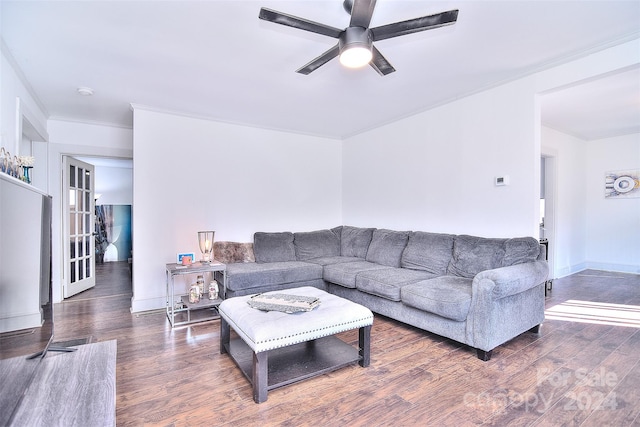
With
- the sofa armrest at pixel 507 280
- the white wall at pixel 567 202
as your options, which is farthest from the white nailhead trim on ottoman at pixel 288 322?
the white wall at pixel 567 202

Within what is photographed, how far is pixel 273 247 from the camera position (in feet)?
14.1

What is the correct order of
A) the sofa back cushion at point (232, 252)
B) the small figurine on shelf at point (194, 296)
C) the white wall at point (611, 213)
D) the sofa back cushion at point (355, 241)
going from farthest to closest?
the white wall at point (611, 213)
the sofa back cushion at point (355, 241)
the sofa back cushion at point (232, 252)
the small figurine on shelf at point (194, 296)

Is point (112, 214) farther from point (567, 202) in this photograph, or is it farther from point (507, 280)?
point (567, 202)

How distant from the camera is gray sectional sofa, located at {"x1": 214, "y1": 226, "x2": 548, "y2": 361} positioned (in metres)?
2.48

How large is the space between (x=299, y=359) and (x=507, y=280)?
67.7 inches

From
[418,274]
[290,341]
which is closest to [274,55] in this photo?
[290,341]

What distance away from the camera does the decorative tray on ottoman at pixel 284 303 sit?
7.34 feet

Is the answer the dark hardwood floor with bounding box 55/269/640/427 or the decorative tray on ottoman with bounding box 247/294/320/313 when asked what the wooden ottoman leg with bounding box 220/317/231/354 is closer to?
the dark hardwood floor with bounding box 55/269/640/427

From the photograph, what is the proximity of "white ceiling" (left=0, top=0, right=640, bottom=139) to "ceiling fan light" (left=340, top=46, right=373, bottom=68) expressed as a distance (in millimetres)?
334

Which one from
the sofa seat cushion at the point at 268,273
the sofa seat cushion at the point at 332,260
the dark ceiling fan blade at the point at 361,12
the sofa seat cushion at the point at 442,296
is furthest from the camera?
the sofa seat cushion at the point at 332,260

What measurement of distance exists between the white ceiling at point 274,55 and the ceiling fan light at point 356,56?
1.09 feet

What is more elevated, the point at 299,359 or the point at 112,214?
the point at 112,214

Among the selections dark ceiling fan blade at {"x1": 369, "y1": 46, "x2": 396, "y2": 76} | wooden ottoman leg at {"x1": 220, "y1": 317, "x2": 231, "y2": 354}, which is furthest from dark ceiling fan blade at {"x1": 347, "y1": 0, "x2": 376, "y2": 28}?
wooden ottoman leg at {"x1": 220, "y1": 317, "x2": 231, "y2": 354}

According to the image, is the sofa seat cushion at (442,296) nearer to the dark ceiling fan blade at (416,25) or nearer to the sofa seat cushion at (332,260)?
the sofa seat cushion at (332,260)
